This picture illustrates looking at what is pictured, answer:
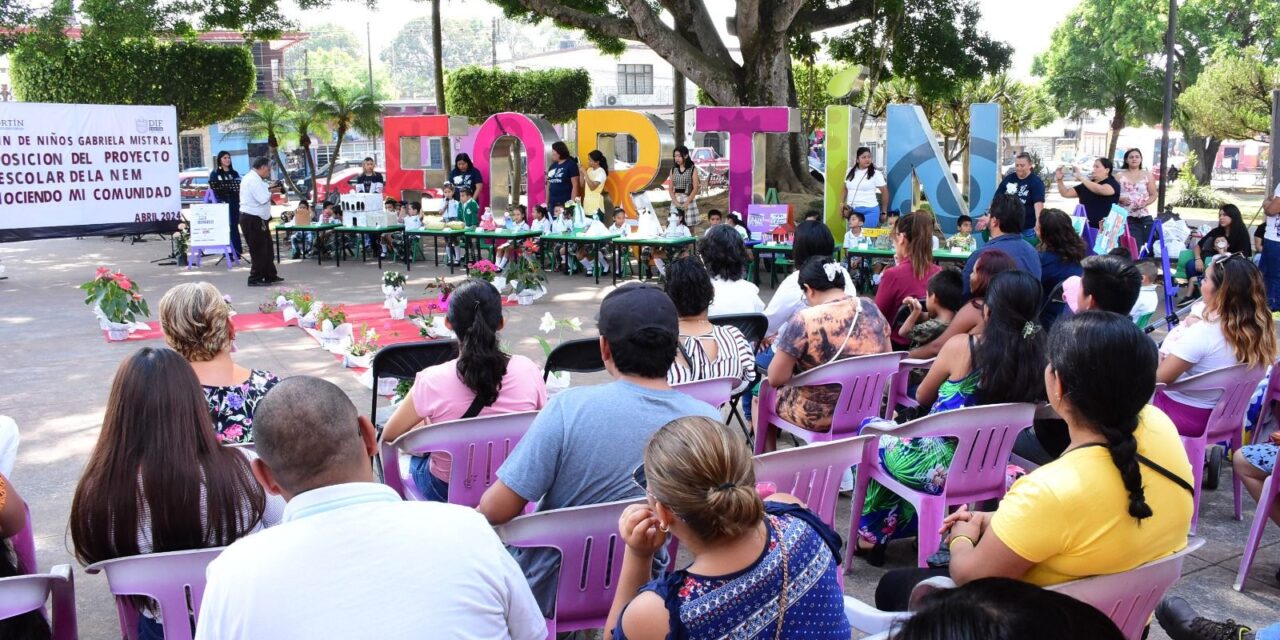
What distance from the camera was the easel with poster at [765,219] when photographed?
1226cm

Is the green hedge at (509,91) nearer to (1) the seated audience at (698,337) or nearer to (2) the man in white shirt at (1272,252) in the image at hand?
(2) the man in white shirt at (1272,252)

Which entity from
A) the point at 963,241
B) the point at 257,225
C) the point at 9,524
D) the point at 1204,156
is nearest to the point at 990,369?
the point at 9,524

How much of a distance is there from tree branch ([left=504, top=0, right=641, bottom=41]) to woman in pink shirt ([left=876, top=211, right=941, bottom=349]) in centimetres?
1081

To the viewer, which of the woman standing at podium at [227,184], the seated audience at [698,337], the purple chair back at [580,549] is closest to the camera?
the purple chair back at [580,549]

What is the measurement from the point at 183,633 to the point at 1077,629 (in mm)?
2135

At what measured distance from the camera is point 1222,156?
65938 millimetres

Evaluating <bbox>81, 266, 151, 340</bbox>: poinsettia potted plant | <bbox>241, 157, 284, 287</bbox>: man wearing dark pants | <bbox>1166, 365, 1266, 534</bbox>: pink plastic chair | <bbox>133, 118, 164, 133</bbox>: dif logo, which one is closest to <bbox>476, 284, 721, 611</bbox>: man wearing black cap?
<bbox>1166, 365, 1266, 534</bbox>: pink plastic chair

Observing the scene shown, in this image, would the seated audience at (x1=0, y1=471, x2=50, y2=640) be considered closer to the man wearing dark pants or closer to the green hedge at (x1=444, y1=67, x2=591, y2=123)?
the man wearing dark pants

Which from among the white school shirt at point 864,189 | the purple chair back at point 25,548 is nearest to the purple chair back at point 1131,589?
the purple chair back at point 25,548

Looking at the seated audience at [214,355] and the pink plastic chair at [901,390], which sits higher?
the seated audience at [214,355]

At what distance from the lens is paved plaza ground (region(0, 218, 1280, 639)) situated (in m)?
4.00

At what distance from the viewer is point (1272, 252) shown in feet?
31.6

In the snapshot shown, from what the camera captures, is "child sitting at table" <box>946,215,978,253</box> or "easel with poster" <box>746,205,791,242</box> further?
"easel with poster" <box>746,205,791,242</box>

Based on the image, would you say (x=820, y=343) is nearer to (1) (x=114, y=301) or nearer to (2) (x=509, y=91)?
(1) (x=114, y=301)
